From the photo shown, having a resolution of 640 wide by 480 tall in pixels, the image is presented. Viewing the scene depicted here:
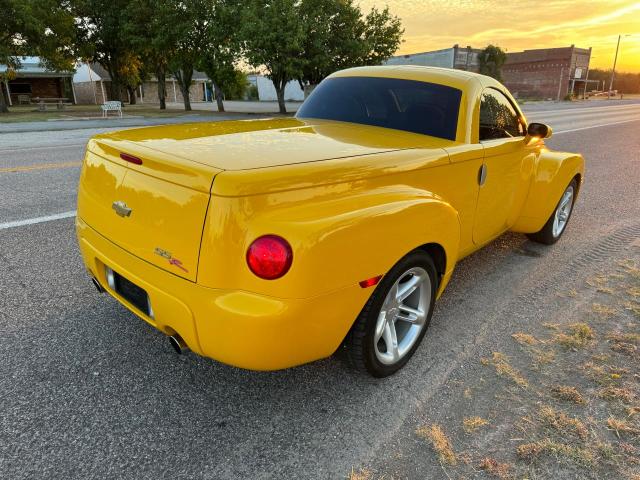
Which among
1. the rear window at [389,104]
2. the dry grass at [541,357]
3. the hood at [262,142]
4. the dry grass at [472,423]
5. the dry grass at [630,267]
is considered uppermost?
the rear window at [389,104]

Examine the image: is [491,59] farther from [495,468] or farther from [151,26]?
[495,468]

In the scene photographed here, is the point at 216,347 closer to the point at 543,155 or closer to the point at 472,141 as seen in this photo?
the point at 472,141

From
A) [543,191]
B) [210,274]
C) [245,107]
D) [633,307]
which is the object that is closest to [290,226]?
[210,274]

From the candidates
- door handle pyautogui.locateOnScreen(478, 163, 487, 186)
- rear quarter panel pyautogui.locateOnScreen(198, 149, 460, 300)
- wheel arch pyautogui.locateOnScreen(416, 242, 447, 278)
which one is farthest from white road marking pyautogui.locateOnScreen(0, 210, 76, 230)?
door handle pyautogui.locateOnScreen(478, 163, 487, 186)

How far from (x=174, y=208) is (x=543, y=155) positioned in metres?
3.54

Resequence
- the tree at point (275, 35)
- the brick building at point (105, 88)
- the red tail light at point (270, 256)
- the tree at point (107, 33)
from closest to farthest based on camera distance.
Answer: the red tail light at point (270, 256) → the tree at point (275, 35) → the tree at point (107, 33) → the brick building at point (105, 88)

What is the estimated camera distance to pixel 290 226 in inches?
75.9

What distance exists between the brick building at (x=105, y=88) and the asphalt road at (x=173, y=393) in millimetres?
52818

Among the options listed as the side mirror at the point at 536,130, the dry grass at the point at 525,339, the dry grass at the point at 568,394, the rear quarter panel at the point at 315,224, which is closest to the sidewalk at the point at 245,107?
the side mirror at the point at 536,130

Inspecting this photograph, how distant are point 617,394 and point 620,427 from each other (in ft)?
0.92

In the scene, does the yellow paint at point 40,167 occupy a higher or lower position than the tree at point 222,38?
lower

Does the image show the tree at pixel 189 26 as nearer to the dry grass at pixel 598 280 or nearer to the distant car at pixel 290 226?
the distant car at pixel 290 226

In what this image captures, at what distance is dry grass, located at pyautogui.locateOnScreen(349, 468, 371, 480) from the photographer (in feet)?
6.52

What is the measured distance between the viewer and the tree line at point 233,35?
24.5 metres
